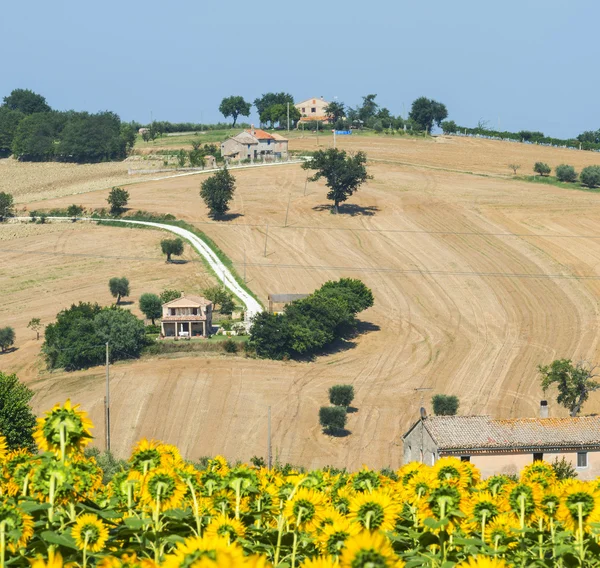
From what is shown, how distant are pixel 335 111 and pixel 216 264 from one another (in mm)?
103173

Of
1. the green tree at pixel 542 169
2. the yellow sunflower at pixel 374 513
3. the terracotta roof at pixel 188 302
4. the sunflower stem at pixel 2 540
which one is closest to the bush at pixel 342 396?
the terracotta roof at pixel 188 302

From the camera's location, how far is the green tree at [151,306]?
7469cm

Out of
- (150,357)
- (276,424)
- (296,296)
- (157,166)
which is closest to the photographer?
(276,424)

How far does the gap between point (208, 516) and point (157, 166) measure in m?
134

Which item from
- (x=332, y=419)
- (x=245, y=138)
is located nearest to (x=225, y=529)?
(x=332, y=419)

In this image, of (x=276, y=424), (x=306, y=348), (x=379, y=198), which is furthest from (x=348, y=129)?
(x=276, y=424)

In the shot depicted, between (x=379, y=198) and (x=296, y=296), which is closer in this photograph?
(x=296, y=296)

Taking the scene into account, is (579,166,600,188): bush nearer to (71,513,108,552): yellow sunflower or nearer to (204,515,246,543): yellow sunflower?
(204,515,246,543): yellow sunflower

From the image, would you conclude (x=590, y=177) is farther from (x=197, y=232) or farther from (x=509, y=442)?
(x=509, y=442)

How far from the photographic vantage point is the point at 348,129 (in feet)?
552

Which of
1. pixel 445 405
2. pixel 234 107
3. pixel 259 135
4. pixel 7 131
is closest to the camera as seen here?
pixel 445 405

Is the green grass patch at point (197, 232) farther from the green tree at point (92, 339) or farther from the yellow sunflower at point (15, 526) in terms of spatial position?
the yellow sunflower at point (15, 526)

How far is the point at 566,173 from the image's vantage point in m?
126

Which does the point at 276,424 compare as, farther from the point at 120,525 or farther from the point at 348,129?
the point at 348,129
